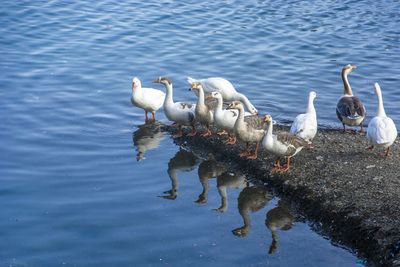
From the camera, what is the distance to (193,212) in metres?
14.6

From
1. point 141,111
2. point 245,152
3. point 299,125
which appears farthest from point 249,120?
point 141,111

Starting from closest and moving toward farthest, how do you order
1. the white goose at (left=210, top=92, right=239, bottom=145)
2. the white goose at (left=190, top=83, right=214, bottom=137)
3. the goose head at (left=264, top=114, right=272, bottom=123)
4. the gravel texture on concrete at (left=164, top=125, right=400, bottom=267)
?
the gravel texture on concrete at (left=164, top=125, right=400, bottom=267)
the goose head at (left=264, top=114, right=272, bottom=123)
the white goose at (left=210, top=92, right=239, bottom=145)
the white goose at (left=190, top=83, right=214, bottom=137)

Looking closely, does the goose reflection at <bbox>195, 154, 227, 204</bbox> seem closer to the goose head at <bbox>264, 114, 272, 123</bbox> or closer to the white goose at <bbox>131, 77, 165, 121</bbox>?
the goose head at <bbox>264, 114, 272, 123</bbox>

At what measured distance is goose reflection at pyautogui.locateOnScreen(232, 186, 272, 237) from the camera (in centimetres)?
1459

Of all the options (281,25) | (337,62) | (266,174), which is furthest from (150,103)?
(281,25)

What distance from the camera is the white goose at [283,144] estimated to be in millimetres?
15188

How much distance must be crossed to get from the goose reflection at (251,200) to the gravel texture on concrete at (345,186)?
0.94 feet

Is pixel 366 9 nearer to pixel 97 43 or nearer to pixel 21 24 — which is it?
pixel 97 43

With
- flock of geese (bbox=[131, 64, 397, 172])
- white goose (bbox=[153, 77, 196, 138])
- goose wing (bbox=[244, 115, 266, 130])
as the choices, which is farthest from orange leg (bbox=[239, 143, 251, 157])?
white goose (bbox=[153, 77, 196, 138])

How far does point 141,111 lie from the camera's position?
67.8ft

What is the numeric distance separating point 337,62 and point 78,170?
1251 centimetres

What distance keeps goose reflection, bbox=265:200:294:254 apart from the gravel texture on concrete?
322 millimetres

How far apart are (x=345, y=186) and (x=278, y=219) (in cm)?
150

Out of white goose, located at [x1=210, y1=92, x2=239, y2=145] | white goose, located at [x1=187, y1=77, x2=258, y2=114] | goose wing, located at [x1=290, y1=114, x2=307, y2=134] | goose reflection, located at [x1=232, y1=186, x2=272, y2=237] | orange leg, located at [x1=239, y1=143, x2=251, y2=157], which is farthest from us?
white goose, located at [x1=187, y1=77, x2=258, y2=114]
